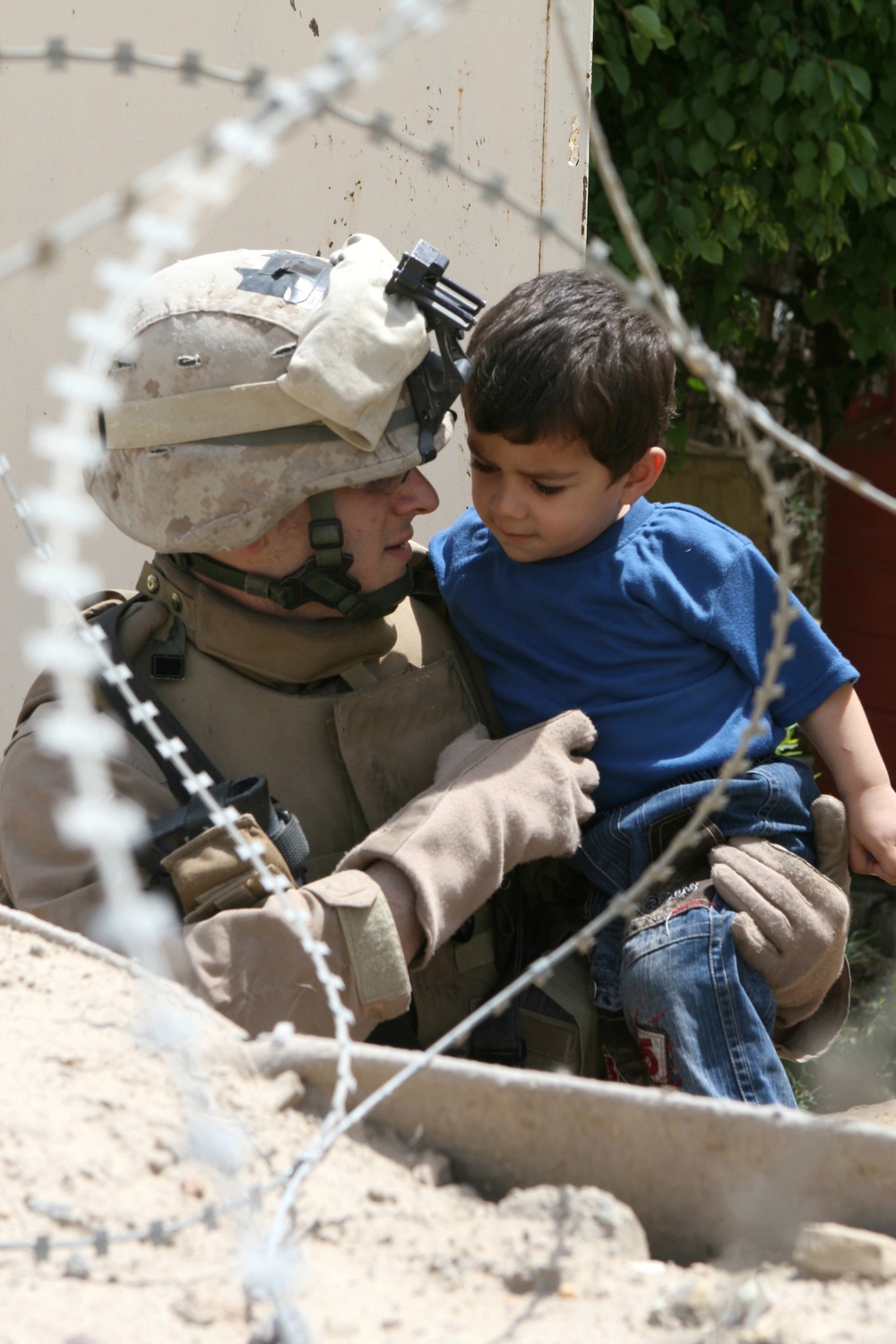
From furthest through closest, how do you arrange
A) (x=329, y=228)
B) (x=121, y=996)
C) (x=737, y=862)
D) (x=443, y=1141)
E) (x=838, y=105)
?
(x=838, y=105), (x=329, y=228), (x=737, y=862), (x=121, y=996), (x=443, y=1141)

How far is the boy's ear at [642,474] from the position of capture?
7.57 feet

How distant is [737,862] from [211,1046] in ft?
3.25

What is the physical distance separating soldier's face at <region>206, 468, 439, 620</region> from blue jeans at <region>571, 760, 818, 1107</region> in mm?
536

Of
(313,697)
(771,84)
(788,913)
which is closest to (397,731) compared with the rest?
(313,697)

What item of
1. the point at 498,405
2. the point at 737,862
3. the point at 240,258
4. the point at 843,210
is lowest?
the point at 737,862

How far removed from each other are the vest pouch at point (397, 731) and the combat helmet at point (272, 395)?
0.55ft

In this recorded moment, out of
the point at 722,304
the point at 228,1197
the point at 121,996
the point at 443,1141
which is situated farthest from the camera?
the point at 722,304

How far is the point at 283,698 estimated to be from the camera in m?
2.19

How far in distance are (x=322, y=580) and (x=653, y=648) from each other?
0.54 meters

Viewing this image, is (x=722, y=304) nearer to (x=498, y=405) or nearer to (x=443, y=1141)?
(x=498, y=405)

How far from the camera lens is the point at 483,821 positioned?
6.26 ft

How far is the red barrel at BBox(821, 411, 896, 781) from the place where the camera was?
4.73 m

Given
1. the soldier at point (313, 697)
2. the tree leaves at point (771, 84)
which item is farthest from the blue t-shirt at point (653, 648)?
the tree leaves at point (771, 84)

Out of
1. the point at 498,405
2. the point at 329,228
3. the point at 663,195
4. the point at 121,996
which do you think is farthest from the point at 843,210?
the point at 121,996
